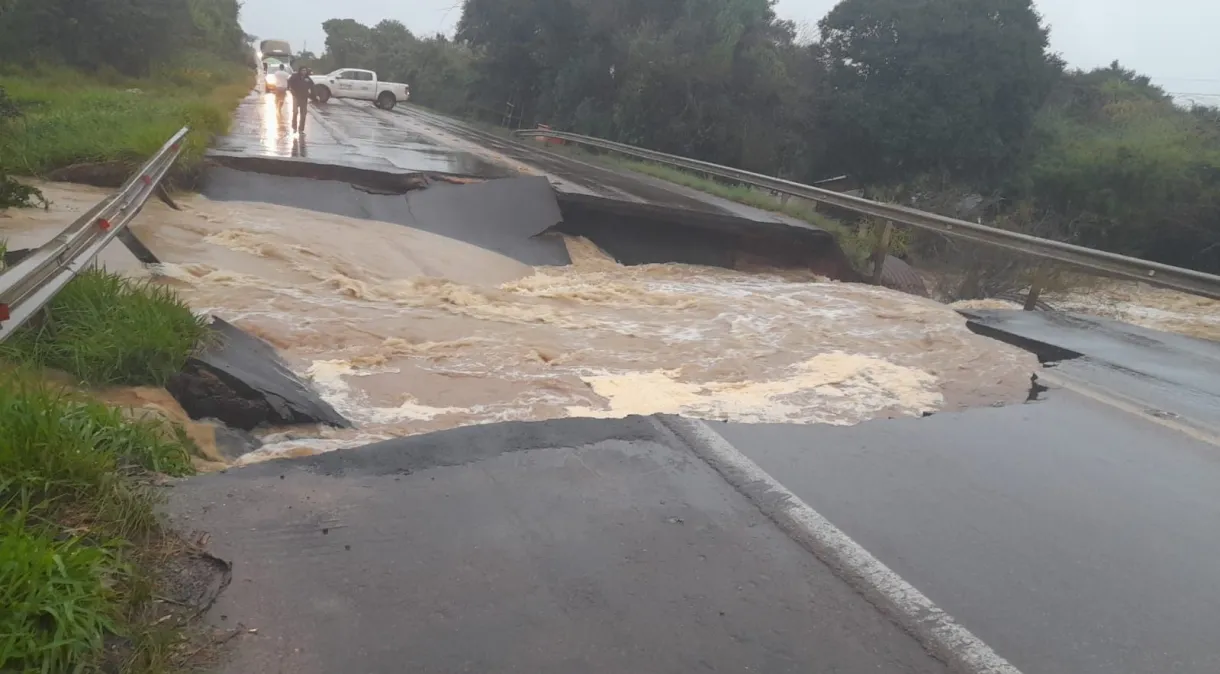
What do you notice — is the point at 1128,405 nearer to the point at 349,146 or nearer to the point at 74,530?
the point at 74,530

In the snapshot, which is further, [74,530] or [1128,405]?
[1128,405]

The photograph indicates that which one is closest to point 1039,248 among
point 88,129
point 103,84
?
point 88,129

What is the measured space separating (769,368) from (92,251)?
5282 millimetres

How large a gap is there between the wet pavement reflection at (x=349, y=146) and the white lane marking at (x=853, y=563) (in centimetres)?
1130

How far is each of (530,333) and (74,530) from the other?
532 centimetres

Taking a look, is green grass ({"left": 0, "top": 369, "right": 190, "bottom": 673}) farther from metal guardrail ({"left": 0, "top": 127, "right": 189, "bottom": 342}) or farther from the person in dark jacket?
the person in dark jacket

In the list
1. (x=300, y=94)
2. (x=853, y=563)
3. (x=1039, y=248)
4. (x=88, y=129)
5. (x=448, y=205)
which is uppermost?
(x=300, y=94)

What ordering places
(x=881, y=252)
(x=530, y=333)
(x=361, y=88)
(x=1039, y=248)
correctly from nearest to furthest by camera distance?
→ (x=530, y=333) → (x=1039, y=248) → (x=881, y=252) → (x=361, y=88)

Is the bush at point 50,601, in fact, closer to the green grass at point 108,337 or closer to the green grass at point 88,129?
the green grass at point 108,337

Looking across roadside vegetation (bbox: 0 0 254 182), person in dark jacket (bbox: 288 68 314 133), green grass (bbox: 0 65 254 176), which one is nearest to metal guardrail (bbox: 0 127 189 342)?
green grass (bbox: 0 65 254 176)

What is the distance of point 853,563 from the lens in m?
3.71

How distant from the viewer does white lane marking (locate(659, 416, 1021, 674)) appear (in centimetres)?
314

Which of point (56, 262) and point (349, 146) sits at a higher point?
point (349, 146)

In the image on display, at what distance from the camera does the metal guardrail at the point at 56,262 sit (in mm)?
4762
